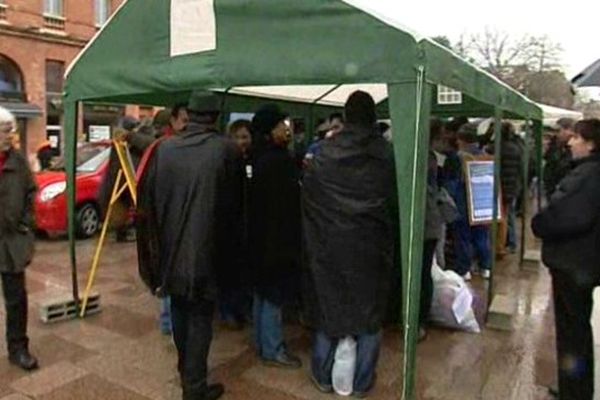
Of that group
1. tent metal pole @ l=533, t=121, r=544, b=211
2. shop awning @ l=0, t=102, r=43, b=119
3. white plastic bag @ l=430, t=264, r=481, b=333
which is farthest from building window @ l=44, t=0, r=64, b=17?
white plastic bag @ l=430, t=264, r=481, b=333

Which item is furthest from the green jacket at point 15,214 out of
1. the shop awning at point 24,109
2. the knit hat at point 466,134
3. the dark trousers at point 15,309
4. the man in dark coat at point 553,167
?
the shop awning at point 24,109

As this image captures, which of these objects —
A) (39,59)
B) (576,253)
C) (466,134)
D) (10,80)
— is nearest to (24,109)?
(10,80)

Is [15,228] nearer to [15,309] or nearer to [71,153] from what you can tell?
[15,309]

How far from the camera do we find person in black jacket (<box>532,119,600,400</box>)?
128 inches

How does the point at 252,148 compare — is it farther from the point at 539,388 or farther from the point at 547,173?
the point at 547,173

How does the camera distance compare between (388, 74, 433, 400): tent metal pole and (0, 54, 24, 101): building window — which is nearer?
(388, 74, 433, 400): tent metal pole

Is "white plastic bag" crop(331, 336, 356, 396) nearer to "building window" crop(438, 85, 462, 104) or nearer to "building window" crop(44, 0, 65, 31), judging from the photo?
"building window" crop(438, 85, 462, 104)

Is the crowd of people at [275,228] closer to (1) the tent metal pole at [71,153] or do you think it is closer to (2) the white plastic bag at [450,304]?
(2) the white plastic bag at [450,304]

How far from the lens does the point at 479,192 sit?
265 inches

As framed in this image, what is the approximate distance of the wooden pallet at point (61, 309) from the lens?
511 centimetres

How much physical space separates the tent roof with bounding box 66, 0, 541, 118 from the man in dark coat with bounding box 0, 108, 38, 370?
904mm

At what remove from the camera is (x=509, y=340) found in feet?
16.6

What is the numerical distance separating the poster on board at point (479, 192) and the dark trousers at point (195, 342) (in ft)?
13.2

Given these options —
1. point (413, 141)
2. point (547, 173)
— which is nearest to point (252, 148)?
point (413, 141)
